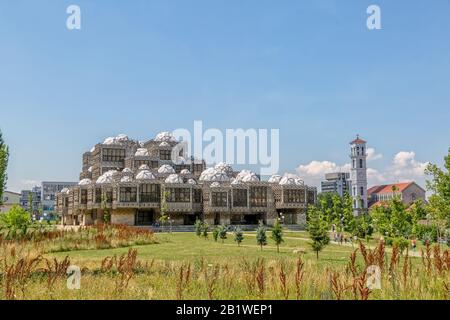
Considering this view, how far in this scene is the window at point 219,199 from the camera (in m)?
64.7

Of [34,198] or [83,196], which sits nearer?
[83,196]

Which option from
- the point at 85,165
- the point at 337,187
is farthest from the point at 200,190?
the point at 337,187

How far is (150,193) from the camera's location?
6334 cm

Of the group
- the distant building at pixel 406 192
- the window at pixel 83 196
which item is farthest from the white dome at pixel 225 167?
the distant building at pixel 406 192

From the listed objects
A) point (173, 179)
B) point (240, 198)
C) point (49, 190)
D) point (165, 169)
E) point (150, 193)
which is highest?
point (165, 169)

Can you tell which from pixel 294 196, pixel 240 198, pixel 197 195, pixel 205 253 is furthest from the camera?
pixel 294 196

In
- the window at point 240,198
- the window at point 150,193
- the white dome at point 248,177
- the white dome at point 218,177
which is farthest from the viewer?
the white dome at point 248,177

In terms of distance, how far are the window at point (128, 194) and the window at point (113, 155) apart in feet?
49.4

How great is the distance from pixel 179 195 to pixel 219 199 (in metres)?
6.08

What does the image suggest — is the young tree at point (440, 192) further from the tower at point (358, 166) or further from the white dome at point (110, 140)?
the tower at point (358, 166)

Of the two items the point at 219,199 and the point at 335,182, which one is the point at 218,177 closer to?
the point at 219,199

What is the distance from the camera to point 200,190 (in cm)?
6631

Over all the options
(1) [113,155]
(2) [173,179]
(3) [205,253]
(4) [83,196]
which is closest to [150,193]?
(2) [173,179]
